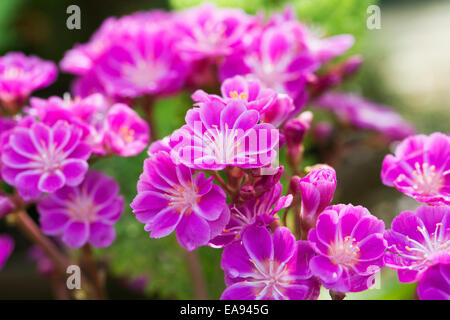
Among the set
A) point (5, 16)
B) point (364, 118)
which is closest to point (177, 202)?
point (364, 118)

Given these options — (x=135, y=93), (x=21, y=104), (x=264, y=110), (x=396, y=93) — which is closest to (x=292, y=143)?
(x=264, y=110)

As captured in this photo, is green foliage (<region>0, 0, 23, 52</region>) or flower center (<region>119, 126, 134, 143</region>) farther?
green foliage (<region>0, 0, 23, 52</region>)

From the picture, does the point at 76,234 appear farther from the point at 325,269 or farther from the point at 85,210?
the point at 325,269

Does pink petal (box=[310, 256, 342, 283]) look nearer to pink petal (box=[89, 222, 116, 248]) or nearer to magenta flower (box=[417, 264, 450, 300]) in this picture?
magenta flower (box=[417, 264, 450, 300])

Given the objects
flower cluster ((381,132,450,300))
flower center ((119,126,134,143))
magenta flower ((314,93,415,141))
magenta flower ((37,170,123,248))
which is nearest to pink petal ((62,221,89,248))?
magenta flower ((37,170,123,248))

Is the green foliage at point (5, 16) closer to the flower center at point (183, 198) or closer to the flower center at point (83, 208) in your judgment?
the flower center at point (83, 208)

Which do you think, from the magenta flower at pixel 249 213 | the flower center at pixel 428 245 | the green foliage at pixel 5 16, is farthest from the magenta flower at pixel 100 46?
the green foliage at pixel 5 16
